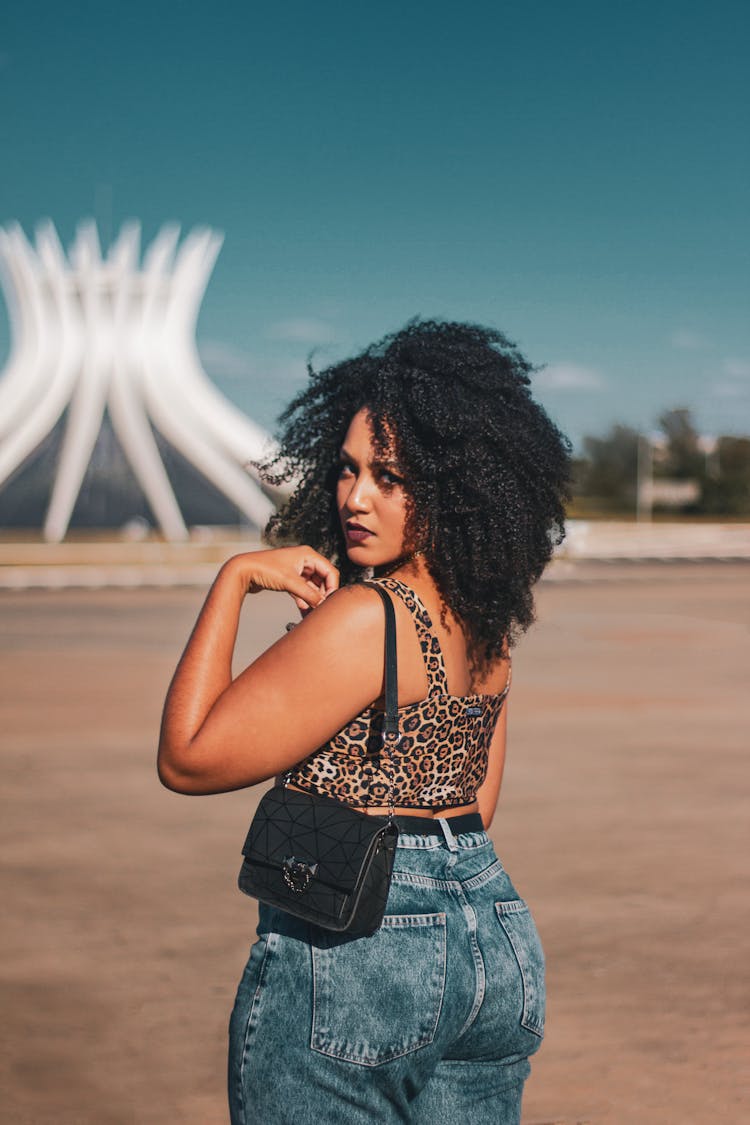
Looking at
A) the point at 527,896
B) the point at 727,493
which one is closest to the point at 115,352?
the point at 727,493

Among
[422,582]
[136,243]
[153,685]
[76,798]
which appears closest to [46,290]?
[136,243]

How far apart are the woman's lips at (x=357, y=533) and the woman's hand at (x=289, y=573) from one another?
10cm

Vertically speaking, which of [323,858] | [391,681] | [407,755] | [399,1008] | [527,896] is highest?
[391,681]

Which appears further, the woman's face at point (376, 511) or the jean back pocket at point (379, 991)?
the woman's face at point (376, 511)

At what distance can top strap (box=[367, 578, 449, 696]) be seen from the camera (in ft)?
5.44

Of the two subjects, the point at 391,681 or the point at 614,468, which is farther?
the point at 614,468

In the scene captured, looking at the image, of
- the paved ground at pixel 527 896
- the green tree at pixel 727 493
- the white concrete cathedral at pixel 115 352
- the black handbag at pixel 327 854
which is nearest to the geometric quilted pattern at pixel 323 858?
the black handbag at pixel 327 854

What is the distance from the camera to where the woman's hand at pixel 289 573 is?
6.00 feet

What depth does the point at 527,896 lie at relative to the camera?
4977 millimetres

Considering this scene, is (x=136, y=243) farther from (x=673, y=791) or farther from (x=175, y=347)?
(x=673, y=791)

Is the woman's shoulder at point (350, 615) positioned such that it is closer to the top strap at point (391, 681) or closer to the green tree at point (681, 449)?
the top strap at point (391, 681)

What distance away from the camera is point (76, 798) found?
677cm

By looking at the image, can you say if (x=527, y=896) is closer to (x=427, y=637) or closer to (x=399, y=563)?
(x=399, y=563)

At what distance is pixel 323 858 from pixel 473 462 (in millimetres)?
583
